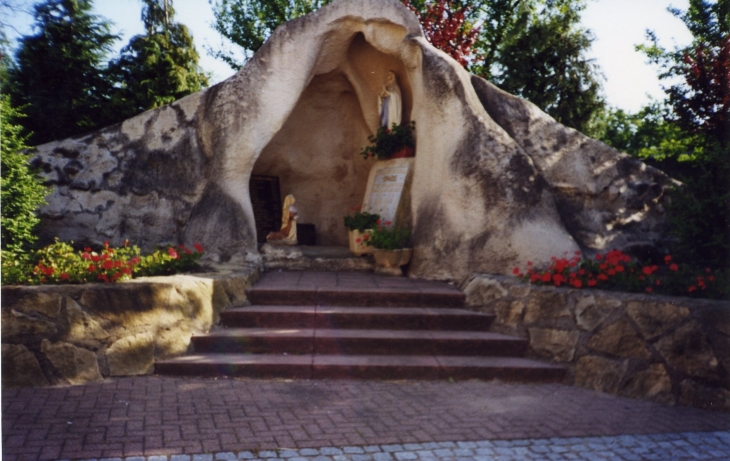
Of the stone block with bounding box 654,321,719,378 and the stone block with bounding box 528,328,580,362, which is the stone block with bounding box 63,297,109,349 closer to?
the stone block with bounding box 528,328,580,362

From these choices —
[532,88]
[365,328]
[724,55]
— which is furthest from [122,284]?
[532,88]

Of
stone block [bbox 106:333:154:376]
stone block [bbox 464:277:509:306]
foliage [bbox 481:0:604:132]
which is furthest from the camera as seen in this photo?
foliage [bbox 481:0:604:132]

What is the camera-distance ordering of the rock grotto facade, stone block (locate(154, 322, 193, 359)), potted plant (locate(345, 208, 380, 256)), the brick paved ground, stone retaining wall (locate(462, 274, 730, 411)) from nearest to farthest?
the brick paved ground, stone retaining wall (locate(462, 274, 730, 411)), stone block (locate(154, 322, 193, 359)), the rock grotto facade, potted plant (locate(345, 208, 380, 256))

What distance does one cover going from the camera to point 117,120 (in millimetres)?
11898

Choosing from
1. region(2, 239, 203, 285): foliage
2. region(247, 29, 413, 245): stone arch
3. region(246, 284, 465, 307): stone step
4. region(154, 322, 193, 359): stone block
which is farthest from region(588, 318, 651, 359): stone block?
region(247, 29, 413, 245): stone arch

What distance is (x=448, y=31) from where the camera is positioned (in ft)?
54.1

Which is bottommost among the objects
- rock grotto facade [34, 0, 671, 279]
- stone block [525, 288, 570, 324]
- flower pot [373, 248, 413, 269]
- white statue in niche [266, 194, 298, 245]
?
stone block [525, 288, 570, 324]

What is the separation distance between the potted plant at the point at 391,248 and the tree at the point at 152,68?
6.31 metres

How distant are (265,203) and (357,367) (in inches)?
253

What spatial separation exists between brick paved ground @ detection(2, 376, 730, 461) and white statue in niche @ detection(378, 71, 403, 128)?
590 cm

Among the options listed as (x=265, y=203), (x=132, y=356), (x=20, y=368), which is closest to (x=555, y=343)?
(x=132, y=356)

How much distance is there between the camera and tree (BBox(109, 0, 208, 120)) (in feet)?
39.4

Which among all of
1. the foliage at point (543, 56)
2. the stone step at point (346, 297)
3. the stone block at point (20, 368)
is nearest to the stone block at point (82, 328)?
the stone block at point (20, 368)

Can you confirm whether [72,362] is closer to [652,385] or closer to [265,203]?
[652,385]
